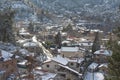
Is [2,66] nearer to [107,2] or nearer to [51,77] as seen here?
[51,77]

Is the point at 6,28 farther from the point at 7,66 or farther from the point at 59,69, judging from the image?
the point at 7,66

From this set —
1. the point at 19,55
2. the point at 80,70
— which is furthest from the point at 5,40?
the point at 80,70

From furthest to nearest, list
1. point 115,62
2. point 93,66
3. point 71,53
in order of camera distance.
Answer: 1. point 71,53
2. point 93,66
3. point 115,62

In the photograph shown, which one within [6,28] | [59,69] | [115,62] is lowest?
[59,69]

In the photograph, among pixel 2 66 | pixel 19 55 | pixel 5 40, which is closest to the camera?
pixel 2 66

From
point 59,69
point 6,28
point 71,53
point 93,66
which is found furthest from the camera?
point 6,28

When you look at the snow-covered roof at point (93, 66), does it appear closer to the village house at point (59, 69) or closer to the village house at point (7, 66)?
the village house at point (59, 69)

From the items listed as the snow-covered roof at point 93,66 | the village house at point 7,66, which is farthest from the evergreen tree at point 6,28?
the village house at point 7,66

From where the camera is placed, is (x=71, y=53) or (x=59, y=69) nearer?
(x=59, y=69)

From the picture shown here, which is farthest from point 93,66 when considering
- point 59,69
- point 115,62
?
point 115,62

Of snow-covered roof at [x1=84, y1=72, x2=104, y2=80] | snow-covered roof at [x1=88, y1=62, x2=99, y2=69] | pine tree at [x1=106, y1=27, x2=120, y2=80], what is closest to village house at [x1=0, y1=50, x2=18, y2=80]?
snow-covered roof at [x1=84, y1=72, x2=104, y2=80]

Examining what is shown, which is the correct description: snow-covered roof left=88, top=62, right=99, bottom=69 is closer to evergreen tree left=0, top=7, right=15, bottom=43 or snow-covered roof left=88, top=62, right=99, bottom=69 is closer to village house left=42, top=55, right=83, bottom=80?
village house left=42, top=55, right=83, bottom=80
